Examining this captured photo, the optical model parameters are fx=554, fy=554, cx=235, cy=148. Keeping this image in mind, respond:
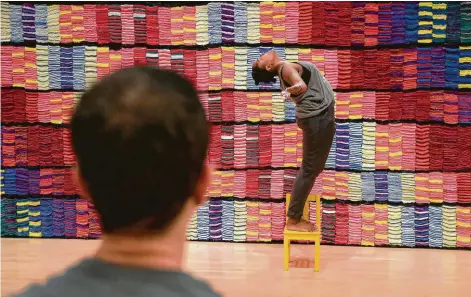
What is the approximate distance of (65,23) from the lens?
4.86m

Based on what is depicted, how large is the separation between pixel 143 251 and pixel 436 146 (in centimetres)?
430

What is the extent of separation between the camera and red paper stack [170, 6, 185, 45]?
475 centimetres

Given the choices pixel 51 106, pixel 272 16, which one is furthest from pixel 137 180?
pixel 51 106

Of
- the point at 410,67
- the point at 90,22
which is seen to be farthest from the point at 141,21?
the point at 410,67

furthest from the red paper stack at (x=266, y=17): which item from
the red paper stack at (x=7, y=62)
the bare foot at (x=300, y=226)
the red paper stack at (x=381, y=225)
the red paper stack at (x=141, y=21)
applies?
the red paper stack at (x=7, y=62)

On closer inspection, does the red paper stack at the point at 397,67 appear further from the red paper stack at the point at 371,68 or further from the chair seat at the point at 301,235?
the chair seat at the point at 301,235

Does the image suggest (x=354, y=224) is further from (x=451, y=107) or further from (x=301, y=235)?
(x=451, y=107)

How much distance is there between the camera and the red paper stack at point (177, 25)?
4.75 metres

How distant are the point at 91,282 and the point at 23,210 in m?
4.78

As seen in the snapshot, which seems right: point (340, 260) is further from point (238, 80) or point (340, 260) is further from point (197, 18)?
point (197, 18)

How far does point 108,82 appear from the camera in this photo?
26.3 inches

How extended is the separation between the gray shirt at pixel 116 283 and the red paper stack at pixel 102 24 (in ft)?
14.5

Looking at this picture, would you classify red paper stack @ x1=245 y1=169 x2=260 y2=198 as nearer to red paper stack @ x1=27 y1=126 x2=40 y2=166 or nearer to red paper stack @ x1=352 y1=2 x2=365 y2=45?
red paper stack @ x1=352 y1=2 x2=365 y2=45

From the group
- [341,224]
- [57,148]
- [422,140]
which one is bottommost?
[341,224]
